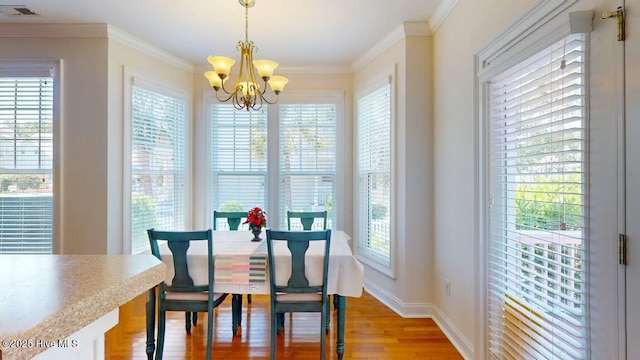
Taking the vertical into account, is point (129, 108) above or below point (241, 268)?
above

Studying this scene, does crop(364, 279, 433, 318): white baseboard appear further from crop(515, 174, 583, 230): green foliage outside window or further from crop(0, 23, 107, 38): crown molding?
crop(0, 23, 107, 38): crown molding

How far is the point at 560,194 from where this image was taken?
1438mm

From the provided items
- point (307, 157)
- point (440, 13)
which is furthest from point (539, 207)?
point (307, 157)

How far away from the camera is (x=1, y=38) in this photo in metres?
→ 3.17

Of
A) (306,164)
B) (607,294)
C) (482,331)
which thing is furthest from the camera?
(306,164)

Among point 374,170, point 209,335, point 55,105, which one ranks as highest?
point 55,105

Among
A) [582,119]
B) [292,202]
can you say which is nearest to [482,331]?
[582,119]

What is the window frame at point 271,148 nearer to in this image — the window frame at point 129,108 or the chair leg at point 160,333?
the window frame at point 129,108

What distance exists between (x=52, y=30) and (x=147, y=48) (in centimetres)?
80

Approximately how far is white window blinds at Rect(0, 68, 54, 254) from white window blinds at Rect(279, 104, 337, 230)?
2369 mm

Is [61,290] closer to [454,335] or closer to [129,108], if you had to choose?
[454,335]

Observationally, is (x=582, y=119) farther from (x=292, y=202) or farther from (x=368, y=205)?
(x=292, y=202)

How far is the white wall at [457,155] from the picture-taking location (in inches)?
89.4

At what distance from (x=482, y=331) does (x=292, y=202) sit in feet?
8.58
